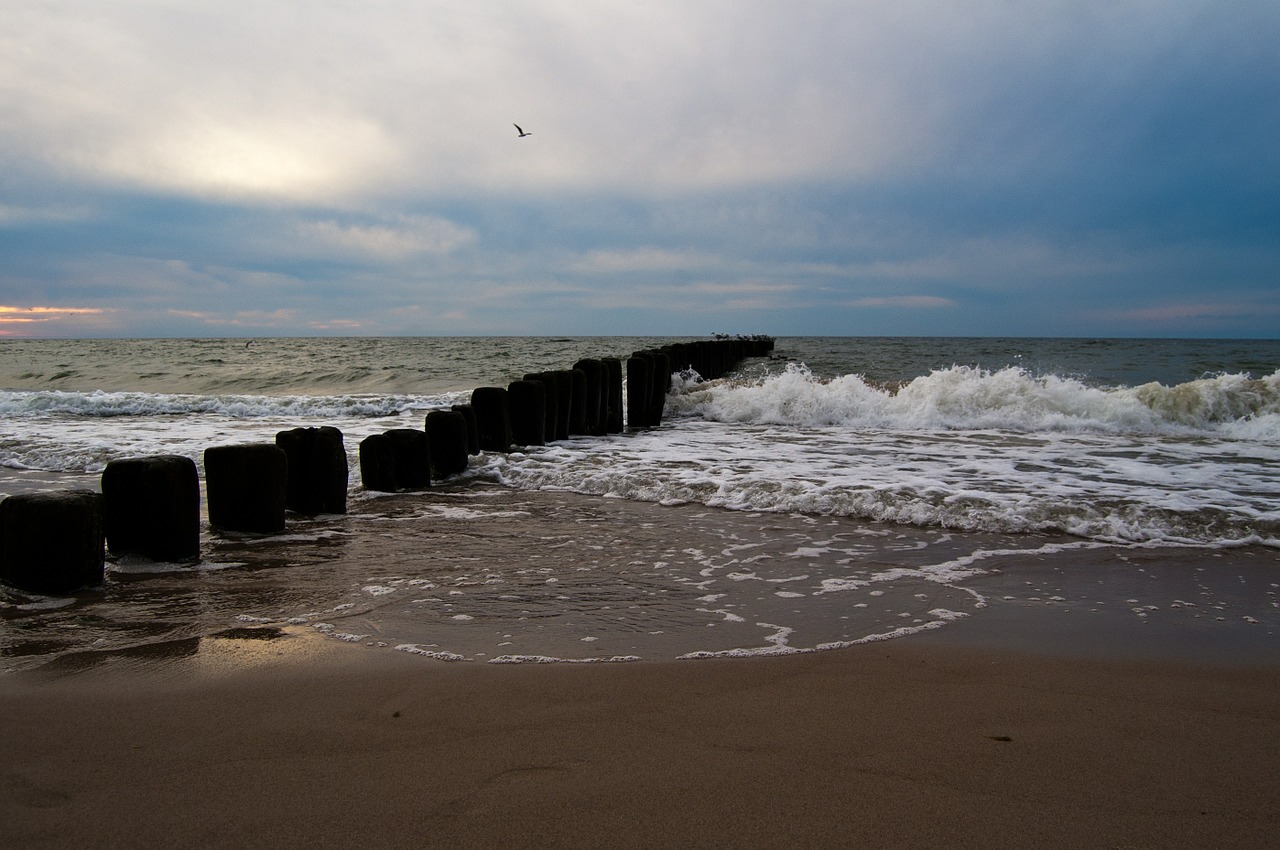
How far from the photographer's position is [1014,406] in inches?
447

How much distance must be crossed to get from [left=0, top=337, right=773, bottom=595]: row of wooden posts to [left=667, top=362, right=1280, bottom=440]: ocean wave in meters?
3.16

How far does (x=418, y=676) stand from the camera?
2.78 m

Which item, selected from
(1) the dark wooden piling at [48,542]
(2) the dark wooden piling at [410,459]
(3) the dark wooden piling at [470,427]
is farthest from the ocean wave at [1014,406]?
(1) the dark wooden piling at [48,542]

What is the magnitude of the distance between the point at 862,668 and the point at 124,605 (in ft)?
10.5

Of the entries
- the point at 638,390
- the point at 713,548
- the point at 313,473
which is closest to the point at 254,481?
the point at 313,473

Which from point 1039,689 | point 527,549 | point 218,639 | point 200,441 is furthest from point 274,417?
point 1039,689

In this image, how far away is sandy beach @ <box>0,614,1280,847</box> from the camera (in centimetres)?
187

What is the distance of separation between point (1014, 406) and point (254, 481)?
10050 millimetres

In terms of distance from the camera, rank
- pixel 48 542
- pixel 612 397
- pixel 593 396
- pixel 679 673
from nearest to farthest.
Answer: pixel 679 673
pixel 48 542
pixel 593 396
pixel 612 397

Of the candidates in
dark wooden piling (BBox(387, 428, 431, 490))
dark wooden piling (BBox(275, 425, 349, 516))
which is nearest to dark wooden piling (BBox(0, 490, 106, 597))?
dark wooden piling (BBox(275, 425, 349, 516))

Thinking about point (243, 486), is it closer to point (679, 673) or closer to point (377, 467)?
point (377, 467)

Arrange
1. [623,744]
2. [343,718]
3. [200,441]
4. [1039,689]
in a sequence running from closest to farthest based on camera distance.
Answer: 1. [623,744]
2. [343,718]
3. [1039,689]
4. [200,441]

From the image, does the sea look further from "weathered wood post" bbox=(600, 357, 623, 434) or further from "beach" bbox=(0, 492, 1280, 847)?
"weathered wood post" bbox=(600, 357, 623, 434)

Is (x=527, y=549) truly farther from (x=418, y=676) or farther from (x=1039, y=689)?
(x=1039, y=689)
